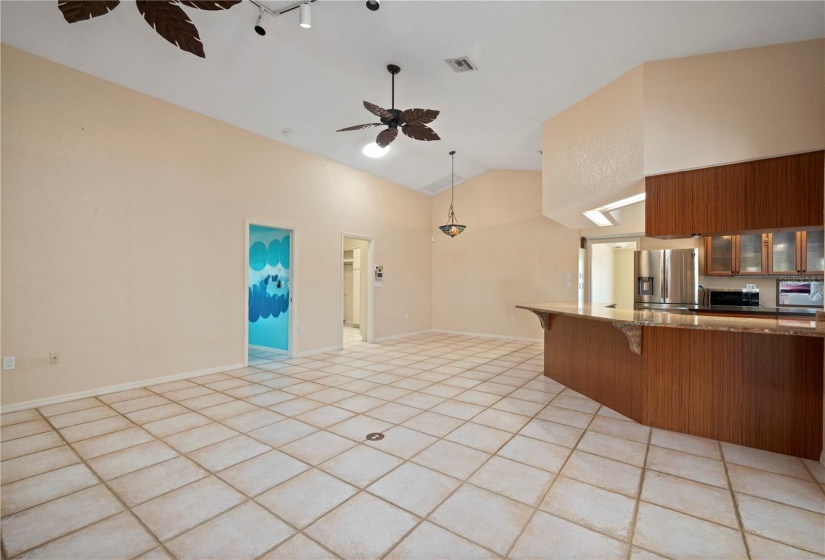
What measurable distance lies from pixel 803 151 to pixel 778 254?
9.65 feet

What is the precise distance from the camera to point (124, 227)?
399cm

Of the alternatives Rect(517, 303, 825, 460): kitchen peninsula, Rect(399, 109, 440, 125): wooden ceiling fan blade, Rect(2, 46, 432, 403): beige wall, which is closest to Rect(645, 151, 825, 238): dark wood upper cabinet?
Rect(517, 303, 825, 460): kitchen peninsula

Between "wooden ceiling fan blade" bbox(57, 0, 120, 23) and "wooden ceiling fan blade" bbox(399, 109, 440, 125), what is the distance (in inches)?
86.2

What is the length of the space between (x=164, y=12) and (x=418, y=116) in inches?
81.7

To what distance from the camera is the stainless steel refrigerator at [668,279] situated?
5516 mm

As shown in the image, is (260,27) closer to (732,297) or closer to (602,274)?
(732,297)

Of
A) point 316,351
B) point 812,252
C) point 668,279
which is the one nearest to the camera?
point 812,252

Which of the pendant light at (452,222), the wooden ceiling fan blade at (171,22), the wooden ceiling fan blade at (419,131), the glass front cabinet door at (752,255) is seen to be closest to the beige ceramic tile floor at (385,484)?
the wooden ceiling fan blade at (171,22)

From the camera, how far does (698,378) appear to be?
2828mm

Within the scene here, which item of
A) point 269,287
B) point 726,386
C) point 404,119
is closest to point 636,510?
point 726,386

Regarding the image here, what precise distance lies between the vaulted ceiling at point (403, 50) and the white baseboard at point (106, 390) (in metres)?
3.20

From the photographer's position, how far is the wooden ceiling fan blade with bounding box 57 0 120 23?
81.0 inches

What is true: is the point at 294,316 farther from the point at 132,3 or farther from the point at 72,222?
the point at 132,3

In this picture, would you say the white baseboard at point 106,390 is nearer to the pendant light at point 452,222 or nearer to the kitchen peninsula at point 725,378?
the pendant light at point 452,222
